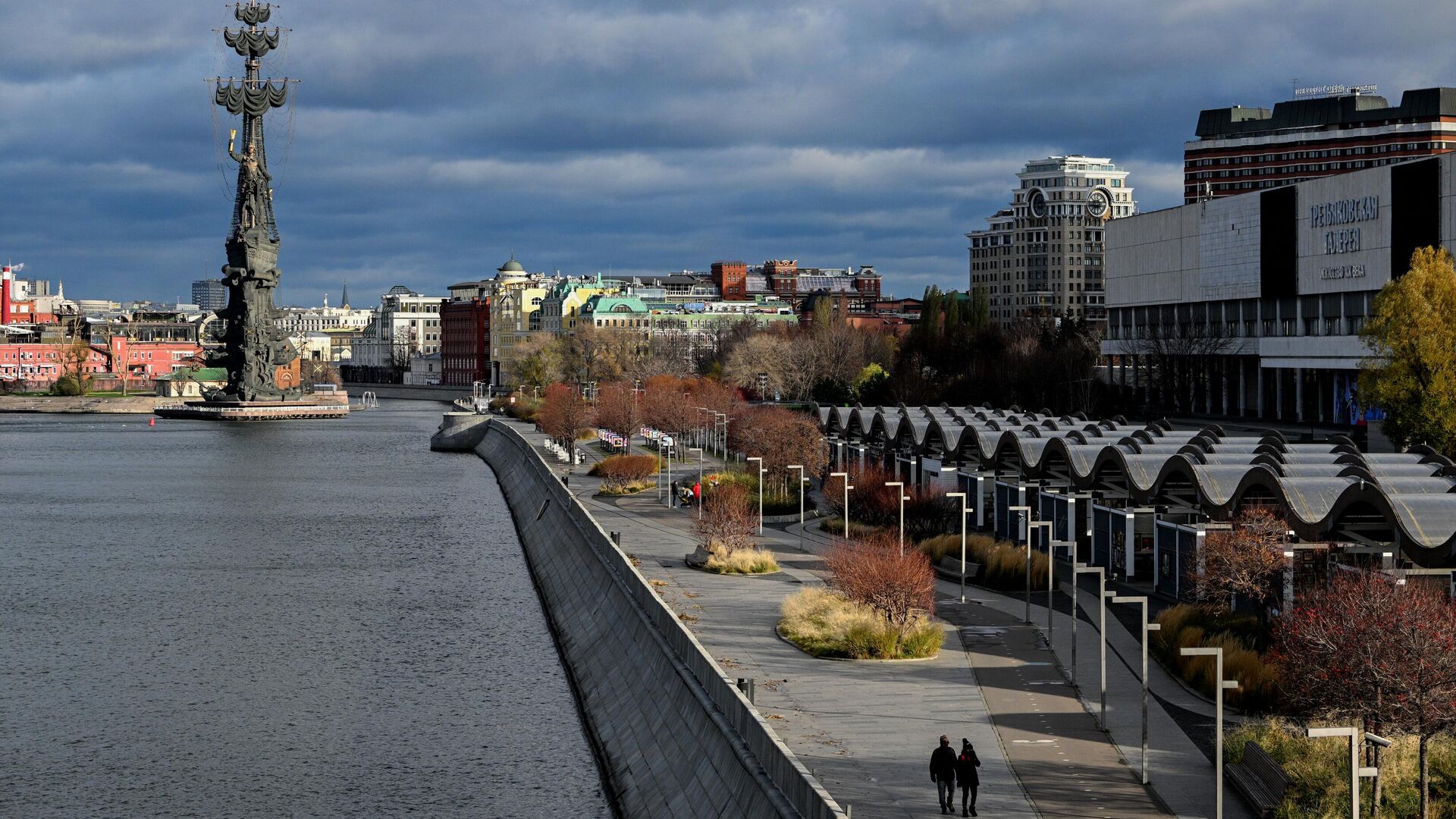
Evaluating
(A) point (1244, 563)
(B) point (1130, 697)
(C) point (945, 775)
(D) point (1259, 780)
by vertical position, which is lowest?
(B) point (1130, 697)

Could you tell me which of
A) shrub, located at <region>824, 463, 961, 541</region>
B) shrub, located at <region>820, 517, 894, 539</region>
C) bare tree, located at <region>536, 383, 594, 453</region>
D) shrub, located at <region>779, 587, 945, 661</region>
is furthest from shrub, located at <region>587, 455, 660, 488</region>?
shrub, located at <region>779, 587, 945, 661</region>

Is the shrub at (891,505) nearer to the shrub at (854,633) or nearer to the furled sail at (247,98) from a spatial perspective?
the shrub at (854,633)

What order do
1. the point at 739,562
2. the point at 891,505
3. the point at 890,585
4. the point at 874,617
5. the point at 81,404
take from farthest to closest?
the point at 81,404
the point at 891,505
the point at 739,562
the point at 874,617
the point at 890,585

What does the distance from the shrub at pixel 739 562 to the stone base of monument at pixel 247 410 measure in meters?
127

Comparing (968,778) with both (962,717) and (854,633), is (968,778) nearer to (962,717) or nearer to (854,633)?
(962,717)

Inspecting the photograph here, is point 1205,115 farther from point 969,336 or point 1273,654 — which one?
point 1273,654

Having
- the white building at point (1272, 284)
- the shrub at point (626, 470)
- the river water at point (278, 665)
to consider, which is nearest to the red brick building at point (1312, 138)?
the white building at point (1272, 284)

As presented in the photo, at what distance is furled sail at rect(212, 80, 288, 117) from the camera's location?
555ft

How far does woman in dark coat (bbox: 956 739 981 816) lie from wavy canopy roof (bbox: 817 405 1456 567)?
47.9 ft

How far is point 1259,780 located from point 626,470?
57431 millimetres

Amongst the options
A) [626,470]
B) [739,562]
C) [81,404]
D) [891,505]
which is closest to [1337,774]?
[739,562]

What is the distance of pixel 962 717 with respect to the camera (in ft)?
92.9

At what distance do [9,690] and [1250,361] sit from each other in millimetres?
76155

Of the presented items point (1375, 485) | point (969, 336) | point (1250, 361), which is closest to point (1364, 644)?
point (1375, 485)
